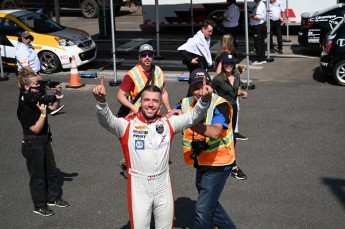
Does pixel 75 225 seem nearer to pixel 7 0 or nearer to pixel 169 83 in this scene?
pixel 169 83

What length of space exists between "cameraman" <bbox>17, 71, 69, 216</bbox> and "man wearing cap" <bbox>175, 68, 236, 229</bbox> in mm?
1902

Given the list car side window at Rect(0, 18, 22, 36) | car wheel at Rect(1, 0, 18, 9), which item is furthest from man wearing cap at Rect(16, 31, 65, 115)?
car wheel at Rect(1, 0, 18, 9)

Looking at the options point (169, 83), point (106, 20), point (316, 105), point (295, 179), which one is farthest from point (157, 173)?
point (106, 20)

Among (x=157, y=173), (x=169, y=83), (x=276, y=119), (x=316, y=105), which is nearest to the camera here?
(x=157, y=173)

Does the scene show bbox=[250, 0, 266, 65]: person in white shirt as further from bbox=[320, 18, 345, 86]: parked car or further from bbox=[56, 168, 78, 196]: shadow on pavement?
bbox=[56, 168, 78, 196]: shadow on pavement

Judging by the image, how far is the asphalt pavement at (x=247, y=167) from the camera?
708 cm

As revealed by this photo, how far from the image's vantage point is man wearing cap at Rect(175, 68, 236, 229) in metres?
5.50

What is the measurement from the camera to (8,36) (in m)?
15.9

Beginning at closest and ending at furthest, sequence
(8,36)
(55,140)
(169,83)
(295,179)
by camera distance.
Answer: (295,179)
(55,140)
(169,83)
(8,36)

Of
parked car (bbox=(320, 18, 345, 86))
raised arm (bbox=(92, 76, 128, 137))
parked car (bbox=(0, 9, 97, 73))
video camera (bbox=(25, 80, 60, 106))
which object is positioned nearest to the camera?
raised arm (bbox=(92, 76, 128, 137))

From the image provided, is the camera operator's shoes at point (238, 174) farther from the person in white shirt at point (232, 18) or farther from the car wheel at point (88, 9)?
the car wheel at point (88, 9)

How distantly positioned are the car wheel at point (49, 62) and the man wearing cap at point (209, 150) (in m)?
10.6

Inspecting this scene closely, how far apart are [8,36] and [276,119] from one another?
26.8ft

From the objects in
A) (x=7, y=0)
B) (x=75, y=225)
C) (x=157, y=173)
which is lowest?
(x=75, y=225)
